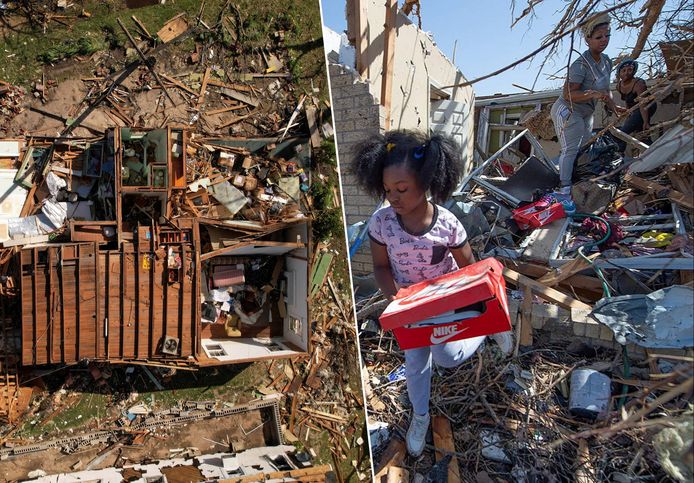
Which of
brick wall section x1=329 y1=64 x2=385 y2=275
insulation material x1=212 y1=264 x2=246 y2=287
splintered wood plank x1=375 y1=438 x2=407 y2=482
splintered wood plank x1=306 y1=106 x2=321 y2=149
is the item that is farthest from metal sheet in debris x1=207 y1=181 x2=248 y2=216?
splintered wood plank x1=375 y1=438 x2=407 y2=482

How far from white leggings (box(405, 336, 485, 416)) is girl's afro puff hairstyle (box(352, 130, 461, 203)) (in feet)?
2.88

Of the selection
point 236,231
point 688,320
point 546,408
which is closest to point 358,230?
point 236,231

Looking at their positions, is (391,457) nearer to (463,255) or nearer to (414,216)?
(463,255)

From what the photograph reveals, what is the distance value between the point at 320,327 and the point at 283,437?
4.99ft

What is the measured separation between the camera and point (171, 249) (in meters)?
5.55

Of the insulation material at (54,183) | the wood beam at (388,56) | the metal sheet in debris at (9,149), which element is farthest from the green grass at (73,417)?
the wood beam at (388,56)

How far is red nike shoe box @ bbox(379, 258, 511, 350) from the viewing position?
2.40 m

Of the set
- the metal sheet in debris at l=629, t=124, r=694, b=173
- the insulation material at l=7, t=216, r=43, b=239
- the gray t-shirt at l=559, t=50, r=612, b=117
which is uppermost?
the gray t-shirt at l=559, t=50, r=612, b=117

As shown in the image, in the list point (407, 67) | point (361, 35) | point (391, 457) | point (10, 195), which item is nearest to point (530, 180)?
point (407, 67)

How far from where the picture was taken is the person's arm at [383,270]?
3168 mm

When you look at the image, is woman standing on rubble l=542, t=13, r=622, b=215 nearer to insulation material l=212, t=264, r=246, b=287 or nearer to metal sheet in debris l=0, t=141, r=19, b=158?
insulation material l=212, t=264, r=246, b=287

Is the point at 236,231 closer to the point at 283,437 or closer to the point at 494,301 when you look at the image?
the point at 283,437

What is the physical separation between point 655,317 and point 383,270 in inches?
59.1

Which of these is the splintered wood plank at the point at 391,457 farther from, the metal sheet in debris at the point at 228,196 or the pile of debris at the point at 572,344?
the metal sheet in debris at the point at 228,196
